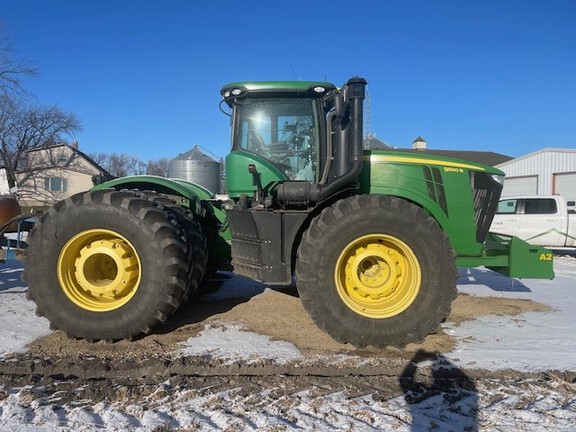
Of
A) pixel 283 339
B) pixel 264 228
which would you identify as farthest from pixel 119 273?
pixel 283 339

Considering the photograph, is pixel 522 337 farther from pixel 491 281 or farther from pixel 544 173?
pixel 544 173

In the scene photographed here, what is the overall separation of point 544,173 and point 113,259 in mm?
25580

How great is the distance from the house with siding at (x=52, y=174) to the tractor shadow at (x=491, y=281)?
3013 cm

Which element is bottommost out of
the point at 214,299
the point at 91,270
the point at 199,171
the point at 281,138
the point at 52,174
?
the point at 214,299

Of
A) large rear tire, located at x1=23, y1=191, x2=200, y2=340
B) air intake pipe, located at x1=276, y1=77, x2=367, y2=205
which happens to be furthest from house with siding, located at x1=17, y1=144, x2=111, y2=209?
air intake pipe, located at x1=276, y1=77, x2=367, y2=205

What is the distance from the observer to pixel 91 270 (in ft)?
13.1

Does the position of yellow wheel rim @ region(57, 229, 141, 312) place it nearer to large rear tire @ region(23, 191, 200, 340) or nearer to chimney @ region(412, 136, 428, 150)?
large rear tire @ region(23, 191, 200, 340)

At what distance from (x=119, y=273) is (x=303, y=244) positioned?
1.77 meters

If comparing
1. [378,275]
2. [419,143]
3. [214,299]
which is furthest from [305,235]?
[419,143]

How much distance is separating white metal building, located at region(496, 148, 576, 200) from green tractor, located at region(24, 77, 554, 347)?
2217 centimetres

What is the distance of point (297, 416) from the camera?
8.45 feet

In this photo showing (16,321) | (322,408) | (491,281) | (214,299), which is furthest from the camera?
(491,281)

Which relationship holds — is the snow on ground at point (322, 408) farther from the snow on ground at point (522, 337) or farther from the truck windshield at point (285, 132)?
the truck windshield at point (285, 132)

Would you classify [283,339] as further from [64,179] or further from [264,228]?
[64,179]
